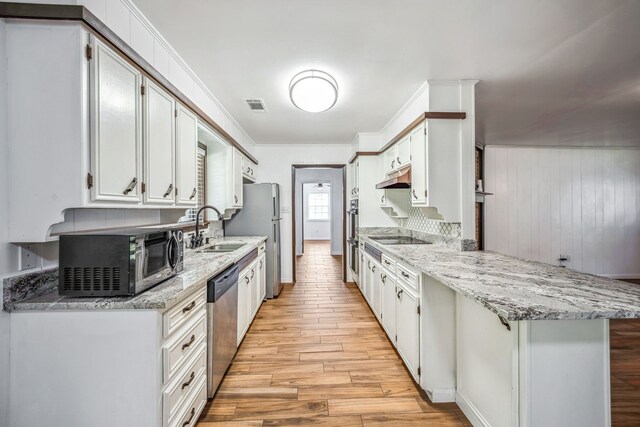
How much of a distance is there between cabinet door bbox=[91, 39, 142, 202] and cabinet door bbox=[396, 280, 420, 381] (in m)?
1.97

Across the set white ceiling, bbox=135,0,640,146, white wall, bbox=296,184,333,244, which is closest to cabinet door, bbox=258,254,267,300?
white ceiling, bbox=135,0,640,146

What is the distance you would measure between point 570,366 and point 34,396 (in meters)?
2.35

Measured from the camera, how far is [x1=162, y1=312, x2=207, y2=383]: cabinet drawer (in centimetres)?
127

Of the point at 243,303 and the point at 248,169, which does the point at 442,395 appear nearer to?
the point at 243,303

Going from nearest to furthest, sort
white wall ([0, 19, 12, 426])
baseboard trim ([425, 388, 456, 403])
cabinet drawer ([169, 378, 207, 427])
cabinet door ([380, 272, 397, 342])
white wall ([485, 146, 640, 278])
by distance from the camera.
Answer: white wall ([0, 19, 12, 426]) < cabinet drawer ([169, 378, 207, 427]) < baseboard trim ([425, 388, 456, 403]) < cabinet door ([380, 272, 397, 342]) < white wall ([485, 146, 640, 278])

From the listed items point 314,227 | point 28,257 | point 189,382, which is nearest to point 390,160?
point 189,382

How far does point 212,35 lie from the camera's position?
181cm

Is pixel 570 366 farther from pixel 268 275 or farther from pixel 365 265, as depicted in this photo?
pixel 268 275

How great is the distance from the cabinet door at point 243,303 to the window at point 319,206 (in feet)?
27.4

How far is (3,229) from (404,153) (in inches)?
121

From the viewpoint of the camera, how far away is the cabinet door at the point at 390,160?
3.36 meters

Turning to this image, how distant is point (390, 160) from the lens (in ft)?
11.7

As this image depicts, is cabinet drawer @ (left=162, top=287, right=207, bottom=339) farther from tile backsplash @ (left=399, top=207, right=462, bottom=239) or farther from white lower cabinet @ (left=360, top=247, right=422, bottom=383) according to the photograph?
tile backsplash @ (left=399, top=207, right=462, bottom=239)

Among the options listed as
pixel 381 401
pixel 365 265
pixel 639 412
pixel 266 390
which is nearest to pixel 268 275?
pixel 365 265
